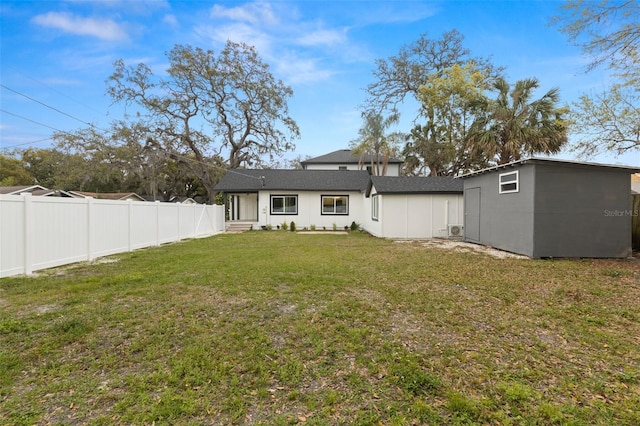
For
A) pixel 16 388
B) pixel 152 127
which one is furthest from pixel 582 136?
pixel 152 127

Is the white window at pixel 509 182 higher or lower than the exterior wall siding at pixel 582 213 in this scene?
higher

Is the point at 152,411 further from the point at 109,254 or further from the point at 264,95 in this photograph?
the point at 264,95

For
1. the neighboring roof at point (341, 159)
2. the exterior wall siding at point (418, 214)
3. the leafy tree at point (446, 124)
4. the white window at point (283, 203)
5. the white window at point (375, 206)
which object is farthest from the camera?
the neighboring roof at point (341, 159)

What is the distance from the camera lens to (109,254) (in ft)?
27.7

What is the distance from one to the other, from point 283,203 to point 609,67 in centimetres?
1502

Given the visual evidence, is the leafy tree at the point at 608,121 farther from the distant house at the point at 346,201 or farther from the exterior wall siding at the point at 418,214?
the exterior wall siding at the point at 418,214

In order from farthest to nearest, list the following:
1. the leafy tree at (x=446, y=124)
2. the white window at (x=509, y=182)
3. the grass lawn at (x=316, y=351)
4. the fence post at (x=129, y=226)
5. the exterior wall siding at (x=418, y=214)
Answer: the leafy tree at (x=446, y=124) < the exterior wall siding at (x=418, y=214) < the fence post at (x=129, y=226) < the white window at (x=509, y=182) < the grass lawn at (x=316, y=351)

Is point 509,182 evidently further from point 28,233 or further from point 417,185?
point 28,233

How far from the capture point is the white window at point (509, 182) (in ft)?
30.3

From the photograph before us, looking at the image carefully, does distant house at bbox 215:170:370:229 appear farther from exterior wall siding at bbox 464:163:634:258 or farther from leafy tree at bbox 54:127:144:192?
leafy tree at bbox 54:127:144:192

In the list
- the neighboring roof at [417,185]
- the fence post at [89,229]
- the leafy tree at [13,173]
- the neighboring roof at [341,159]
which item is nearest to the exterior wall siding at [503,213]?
the neighboring roof at [417,185]

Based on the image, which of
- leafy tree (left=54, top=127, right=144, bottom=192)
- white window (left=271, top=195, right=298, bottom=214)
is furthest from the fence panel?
leafy tree (left=54, top=127, right=144, bottom=192)

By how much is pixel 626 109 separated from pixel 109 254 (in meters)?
15.0

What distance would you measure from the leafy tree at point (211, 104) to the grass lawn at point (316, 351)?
19807 millimetres
